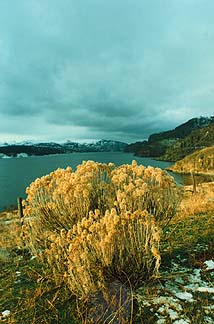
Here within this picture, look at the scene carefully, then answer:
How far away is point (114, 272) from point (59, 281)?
3.60 ft

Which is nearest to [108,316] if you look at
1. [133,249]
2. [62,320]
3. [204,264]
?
[62,320]

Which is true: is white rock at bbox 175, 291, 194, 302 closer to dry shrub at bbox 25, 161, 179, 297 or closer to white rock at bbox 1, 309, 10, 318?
dry shrub at bbox 25, 161, 179, 297

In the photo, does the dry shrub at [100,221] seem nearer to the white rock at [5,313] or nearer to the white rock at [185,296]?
the white rock at [185,296]

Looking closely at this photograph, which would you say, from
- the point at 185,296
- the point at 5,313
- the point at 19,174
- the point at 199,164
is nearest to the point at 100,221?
the point at 185,296

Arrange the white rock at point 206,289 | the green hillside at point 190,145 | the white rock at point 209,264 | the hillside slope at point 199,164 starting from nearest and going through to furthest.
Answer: the white rock at point 206,289
the white rock at point 209,264
the hillside slope at point 199,164
the green hillside at point 190,145

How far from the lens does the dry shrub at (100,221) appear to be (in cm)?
398

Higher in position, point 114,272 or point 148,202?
point 148,202

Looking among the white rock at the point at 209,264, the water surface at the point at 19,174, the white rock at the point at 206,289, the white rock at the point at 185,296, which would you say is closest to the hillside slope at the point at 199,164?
the water surface at the point at 19,174

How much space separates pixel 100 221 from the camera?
4.05 meters

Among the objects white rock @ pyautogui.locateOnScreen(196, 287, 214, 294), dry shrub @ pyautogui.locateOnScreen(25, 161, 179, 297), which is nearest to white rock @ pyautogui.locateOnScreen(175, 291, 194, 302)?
white rock @ pyautogui.locateOnScreen(196, 287, 214, 294)

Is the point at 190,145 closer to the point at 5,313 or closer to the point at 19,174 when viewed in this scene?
the point at 19,174

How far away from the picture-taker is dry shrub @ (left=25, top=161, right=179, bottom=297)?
3979 millimetres

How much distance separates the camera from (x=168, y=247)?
236 inches

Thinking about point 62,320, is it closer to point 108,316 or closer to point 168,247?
point 108,316
